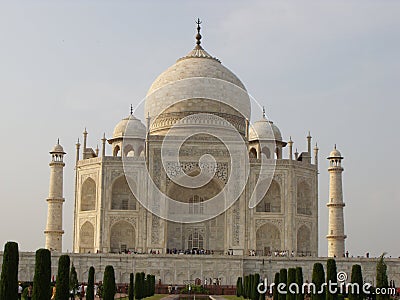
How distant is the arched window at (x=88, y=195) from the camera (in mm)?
28138

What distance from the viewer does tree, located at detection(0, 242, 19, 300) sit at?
12.2 m

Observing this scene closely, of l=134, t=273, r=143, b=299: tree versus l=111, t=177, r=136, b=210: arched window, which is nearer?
l=134, t=273, r=143, b=299: tree

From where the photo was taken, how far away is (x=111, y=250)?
1077 inches

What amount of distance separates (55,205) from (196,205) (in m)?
5.10

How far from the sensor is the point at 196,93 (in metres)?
29.8

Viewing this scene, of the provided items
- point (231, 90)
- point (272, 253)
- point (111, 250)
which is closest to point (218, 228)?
point (272, 253)

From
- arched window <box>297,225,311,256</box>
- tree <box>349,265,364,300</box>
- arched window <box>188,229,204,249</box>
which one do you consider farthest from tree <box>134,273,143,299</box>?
arched window <box>297,225,311,256</box>

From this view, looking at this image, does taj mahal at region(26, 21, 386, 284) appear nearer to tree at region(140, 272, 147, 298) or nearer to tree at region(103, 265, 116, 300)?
tree at region(140, 272, 147, 298)

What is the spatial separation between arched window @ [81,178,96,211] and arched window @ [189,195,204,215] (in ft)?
11.6

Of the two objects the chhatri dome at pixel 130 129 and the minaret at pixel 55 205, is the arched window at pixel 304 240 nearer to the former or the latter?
the chhatri dome at pixel 130 129

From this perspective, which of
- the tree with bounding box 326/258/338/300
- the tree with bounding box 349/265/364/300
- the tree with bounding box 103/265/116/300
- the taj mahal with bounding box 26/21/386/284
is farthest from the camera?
the taj mahal with bounding box 26/21/386/284

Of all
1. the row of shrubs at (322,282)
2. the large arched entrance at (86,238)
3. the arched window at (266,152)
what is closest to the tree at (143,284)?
the row of shrubs at (322,282)

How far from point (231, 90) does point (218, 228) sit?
5.92m

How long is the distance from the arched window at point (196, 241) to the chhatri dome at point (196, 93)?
14.4 feet
